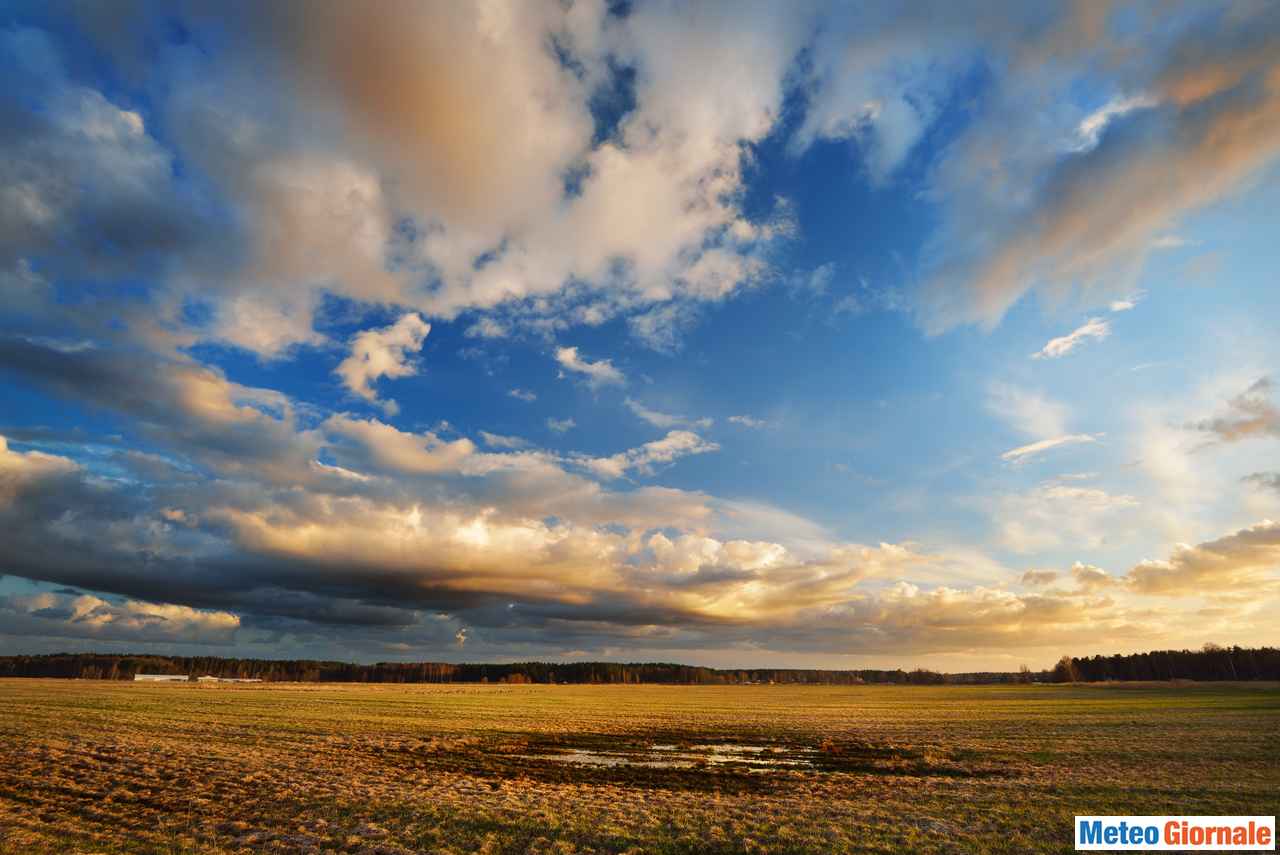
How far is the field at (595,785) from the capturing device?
17359 millimetres

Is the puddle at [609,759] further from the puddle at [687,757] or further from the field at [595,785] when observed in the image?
the field at [595,785]

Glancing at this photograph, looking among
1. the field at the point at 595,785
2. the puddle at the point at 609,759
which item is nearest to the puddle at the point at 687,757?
the puddle at the point at 609,759

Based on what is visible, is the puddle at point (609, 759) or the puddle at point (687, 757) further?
the puddle at point (687, 757)

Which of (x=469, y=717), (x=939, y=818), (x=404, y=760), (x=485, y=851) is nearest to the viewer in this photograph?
(x=485, y=851)

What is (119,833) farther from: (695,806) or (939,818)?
(939,818)

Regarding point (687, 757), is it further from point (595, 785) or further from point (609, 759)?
point (595, 785)

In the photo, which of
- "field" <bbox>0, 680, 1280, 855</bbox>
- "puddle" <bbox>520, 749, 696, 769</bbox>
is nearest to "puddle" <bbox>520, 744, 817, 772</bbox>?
"puddle" <bbox>520, 749, 696, 769</bbox>

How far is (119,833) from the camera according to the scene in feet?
56.6

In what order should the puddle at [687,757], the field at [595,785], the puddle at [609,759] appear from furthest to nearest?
the puddle at [687,757] < the puddle at [609,759] < the field at [595,785]

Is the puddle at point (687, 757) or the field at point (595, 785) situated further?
the puddle at point (687, 757)

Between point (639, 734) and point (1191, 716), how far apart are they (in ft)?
159

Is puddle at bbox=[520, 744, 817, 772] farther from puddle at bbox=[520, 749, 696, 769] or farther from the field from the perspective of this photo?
the field

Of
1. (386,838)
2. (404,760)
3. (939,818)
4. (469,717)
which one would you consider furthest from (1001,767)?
(469,717)

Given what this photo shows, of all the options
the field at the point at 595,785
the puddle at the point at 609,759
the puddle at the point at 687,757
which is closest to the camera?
the field at the point at 595,785
